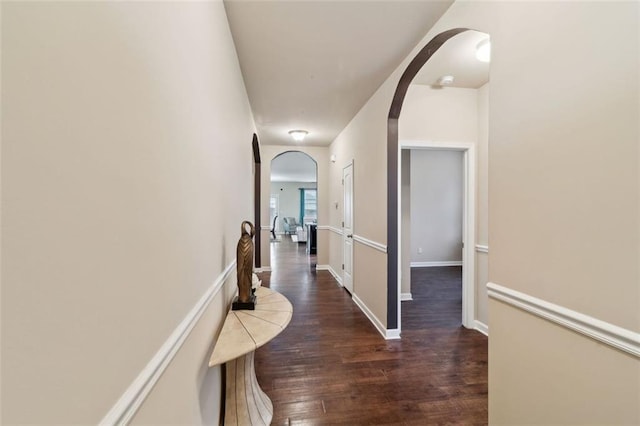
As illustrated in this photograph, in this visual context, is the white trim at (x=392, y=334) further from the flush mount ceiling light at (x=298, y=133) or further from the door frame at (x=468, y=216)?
the flush mount ceiling light at (x=298, y=133)

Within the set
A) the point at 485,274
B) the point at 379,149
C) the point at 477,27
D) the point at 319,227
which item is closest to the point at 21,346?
the point at 477,27

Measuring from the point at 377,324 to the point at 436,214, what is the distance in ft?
14.1

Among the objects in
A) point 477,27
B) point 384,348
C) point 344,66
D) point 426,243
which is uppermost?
point 344,66

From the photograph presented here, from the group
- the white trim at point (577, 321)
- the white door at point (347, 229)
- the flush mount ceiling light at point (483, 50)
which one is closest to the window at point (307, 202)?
the white door at point (347, 229)

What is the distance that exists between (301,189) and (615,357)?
13.1m

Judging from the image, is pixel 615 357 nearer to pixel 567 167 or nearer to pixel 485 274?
pixel 567 167

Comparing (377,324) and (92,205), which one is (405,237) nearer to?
(377,324)

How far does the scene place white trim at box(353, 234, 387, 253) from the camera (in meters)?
2.85

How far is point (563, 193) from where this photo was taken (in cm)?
102

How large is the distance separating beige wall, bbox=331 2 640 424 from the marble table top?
1.10 m

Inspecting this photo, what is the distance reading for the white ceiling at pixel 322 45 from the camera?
1.74 m

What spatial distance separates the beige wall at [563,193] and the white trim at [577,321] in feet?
0.08

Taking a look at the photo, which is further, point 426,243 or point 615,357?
point 426,243

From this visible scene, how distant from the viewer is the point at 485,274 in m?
2.88
